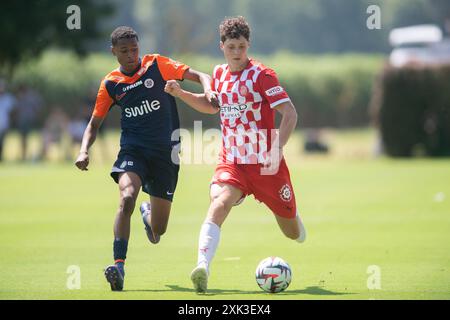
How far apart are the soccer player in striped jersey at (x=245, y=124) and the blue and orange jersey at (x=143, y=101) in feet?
2.34

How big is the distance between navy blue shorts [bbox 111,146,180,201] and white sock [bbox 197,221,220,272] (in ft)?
3.89

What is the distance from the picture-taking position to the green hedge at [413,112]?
1249 inches

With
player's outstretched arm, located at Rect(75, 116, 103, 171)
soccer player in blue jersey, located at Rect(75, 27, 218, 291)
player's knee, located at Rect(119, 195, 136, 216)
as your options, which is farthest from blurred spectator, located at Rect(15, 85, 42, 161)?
player's knee, located at Rect(119, 195, 136, 216)

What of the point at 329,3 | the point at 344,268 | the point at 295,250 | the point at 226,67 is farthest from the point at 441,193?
the point at 329,3

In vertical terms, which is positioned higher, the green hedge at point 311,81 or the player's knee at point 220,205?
the green hedge at point 311,81

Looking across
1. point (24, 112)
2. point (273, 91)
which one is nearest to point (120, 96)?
point (273, 91)

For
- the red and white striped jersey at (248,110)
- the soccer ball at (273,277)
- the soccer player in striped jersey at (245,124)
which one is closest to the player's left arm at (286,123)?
the soccer player in striped jersey at (245,124)

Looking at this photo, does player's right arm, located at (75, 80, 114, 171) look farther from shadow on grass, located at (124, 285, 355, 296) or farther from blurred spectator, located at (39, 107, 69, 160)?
blurred spectator, located at (39, 107, 69, 160)

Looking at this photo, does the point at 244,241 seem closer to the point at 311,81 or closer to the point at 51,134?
the point at 51,134

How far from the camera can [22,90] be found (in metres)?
35.8

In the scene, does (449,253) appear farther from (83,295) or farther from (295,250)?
(83,295)

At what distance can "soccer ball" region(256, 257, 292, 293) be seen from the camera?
9414mm

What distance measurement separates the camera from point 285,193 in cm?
1020

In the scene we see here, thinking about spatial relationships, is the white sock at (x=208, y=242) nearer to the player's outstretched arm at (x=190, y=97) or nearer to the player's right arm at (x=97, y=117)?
the player's outstretched arm at (x=190, y=97)
